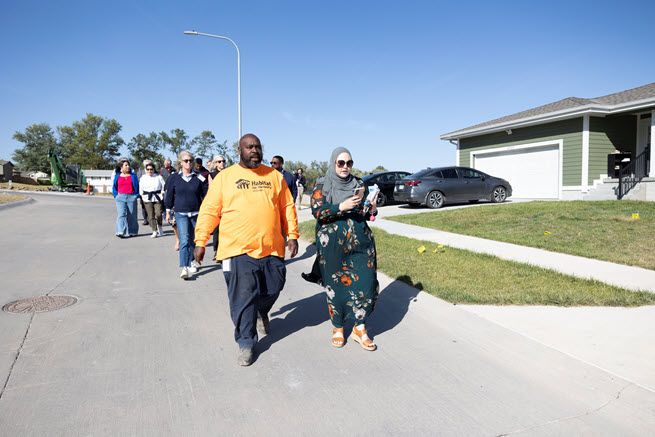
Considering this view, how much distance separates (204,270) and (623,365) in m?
5.88

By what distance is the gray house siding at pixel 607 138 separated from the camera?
16938mm

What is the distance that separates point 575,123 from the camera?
1725cm

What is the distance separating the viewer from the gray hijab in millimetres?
4105

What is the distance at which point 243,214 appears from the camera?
3842mm

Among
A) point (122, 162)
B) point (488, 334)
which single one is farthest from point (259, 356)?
point (122, 162)

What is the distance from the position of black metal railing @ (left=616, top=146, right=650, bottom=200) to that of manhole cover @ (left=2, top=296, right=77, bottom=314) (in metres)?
16.2

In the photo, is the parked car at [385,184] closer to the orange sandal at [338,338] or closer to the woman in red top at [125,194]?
the woman in red top at [125,194]

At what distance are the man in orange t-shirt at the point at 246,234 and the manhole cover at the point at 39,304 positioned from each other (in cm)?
254

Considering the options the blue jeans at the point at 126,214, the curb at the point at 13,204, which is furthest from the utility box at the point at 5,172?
the blue jeans at the point at 126,214

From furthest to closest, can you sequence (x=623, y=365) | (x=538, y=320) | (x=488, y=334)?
(x=538, y=320) < (x=488, y=334) < (x=623, y=365)

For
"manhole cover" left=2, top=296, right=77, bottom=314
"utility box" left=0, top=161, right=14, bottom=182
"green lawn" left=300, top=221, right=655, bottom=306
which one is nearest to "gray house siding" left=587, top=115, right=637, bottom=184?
"green lawn" left=300, top=221, right=655, bottom=306

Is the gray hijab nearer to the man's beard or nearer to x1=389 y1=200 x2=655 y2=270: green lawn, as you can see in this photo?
the man's beard

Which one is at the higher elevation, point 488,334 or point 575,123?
point 575,123

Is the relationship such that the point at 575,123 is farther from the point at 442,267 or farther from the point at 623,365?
the point at 623,365
